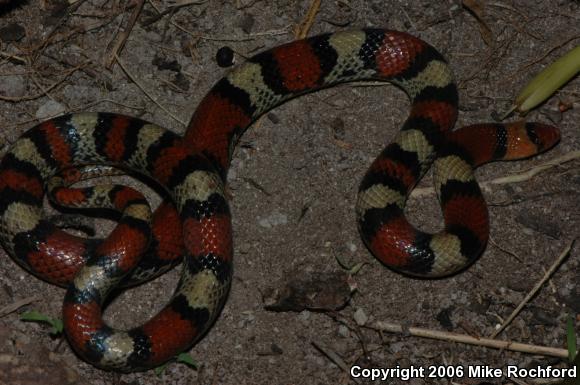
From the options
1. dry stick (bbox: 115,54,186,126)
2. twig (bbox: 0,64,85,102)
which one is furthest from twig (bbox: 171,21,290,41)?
twig (bbox: 0,64,85,102)

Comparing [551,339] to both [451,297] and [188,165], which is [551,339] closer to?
[451,297]

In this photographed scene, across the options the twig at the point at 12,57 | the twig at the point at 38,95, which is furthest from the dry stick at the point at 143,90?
the twig at the point at 12,57

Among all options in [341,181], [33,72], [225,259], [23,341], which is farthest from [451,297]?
[33,72]

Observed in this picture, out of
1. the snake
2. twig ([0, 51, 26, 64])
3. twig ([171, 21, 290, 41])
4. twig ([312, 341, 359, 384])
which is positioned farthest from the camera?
twig ([171, 21, 290, 41])

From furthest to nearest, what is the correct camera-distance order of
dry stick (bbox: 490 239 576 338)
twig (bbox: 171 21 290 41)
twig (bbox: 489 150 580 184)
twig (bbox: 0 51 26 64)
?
twig (bbox: 171 21 290 41) < twig (bbox: 0 51 26 64) < twig (bbox: 489 150 580 184) < dry stick (bbox: 490 239 576 338)

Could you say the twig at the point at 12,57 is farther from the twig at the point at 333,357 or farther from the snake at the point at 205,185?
the twig at the point at 333,357

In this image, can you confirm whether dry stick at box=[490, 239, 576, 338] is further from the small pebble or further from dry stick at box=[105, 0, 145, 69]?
dry stick at box=[105, 0, 145, 69]
